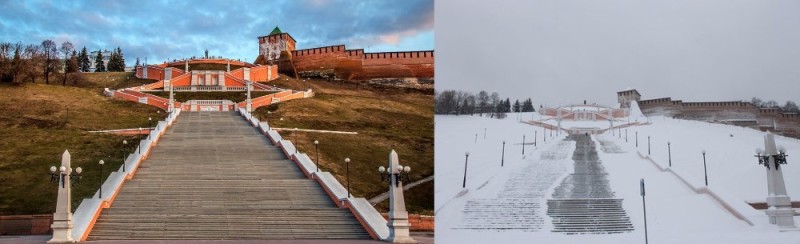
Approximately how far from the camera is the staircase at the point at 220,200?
598 centimetres

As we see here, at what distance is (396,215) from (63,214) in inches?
110

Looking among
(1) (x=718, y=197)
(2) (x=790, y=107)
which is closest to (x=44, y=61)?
(1) (x=718, y=197)

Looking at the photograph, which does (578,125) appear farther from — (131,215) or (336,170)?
(131,215)

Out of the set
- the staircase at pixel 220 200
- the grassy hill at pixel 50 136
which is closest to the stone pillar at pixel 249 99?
the staircase at pixel 220 200

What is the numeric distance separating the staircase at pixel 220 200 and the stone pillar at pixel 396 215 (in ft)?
0.80

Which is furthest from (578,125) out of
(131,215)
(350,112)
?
(131,215)

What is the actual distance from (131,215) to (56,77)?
2202 mm

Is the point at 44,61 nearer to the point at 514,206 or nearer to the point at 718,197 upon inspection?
the point at 514,206

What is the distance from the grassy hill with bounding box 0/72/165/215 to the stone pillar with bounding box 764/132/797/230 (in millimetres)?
6793

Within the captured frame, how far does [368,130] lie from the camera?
25.0 ft

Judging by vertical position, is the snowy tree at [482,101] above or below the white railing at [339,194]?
above

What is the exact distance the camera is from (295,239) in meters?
6.02

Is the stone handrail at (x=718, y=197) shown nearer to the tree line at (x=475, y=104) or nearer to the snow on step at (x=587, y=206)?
the snow on step at (x=587, y=206)

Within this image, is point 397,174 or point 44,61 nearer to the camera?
point 397,174
